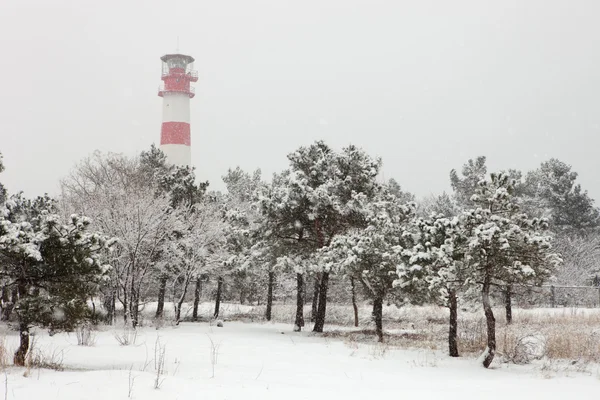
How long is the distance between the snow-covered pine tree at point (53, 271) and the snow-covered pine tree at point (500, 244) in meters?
8.66

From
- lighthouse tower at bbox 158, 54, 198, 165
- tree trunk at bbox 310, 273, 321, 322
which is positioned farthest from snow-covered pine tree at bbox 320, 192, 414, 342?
lighthouse tower at bbox 158, 54, 198, 165

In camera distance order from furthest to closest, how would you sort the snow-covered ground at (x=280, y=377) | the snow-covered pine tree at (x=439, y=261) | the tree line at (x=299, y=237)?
1. the snow-covered pine tree at (x=439, y=261)
2. the tree line at (x=299, y=237)
3. the snow-covered ground at (x=280, y=377)

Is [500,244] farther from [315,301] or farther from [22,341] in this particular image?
[315,301]

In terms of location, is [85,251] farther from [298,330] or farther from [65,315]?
[298,330]

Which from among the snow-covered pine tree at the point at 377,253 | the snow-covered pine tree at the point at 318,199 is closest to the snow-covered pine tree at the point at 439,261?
the snow-covered pine tree at the point at 377,253

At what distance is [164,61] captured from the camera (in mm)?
58812

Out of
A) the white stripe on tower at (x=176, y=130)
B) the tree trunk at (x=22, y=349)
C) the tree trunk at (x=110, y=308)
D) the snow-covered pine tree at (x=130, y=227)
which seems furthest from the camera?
the white stripe on tower at (x=176, y=130)

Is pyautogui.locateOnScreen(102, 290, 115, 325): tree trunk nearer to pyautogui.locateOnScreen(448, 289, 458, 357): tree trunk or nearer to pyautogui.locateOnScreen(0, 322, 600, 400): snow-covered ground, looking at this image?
pyautogui.locateOnScreen(0, 322, 600, 400): snow-covered ground

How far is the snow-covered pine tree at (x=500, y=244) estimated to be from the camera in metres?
10.7

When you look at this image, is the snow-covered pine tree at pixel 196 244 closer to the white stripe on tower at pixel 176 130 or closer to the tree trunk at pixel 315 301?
the tree trunk at pixel 315 301

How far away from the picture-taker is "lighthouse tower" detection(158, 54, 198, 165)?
5094 centimetres

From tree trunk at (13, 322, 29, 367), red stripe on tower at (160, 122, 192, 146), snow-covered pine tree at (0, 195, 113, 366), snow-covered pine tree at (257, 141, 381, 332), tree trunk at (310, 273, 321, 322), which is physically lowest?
tree trunk at (310, 273, 321, 322)

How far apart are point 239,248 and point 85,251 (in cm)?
1862

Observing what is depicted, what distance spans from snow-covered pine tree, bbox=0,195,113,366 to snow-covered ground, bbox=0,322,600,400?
3.58 ft
